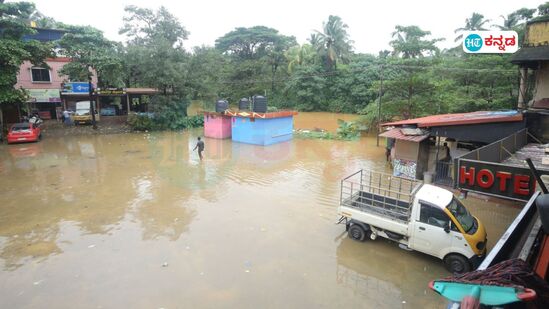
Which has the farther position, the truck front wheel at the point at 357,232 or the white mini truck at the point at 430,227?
the truck front wheel at the point at 357,232

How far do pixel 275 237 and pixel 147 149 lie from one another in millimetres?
15612

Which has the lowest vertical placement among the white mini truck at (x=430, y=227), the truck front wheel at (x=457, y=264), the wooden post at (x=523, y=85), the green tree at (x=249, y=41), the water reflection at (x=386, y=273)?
the water reflection at (x=386, y=273)

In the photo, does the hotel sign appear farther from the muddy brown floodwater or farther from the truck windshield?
the muddy brown floodwater

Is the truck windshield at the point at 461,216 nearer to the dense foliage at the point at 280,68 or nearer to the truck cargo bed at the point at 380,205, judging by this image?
the truck cargo bed at the point at 380,205

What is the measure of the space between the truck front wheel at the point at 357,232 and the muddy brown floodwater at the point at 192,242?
18cm

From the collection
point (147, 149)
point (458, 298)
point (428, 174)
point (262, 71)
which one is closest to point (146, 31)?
point (147, 149)

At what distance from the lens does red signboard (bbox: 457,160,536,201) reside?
22.5 ft

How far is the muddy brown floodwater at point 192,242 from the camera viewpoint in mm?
6930

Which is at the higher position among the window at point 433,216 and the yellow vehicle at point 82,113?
the yellow vehicle at point 82,113

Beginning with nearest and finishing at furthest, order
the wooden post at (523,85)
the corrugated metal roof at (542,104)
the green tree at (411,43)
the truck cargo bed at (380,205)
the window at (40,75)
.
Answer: the truck cargo bed at (380,205) → the corrugated metal roof at (542,104) → the wooden post at (523,85) → the window at (40,75) → the green tree at (411,43)

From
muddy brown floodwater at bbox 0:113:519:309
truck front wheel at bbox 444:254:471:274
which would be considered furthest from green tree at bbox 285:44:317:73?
truck front wheel at bbox 444:254:471:274

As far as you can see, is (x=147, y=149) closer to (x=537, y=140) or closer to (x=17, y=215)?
(x=17, y=215)

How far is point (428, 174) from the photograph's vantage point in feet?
49.7

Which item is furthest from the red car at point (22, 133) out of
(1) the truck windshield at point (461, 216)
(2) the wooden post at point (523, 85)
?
(2) the wooden post at point (523, 85)
